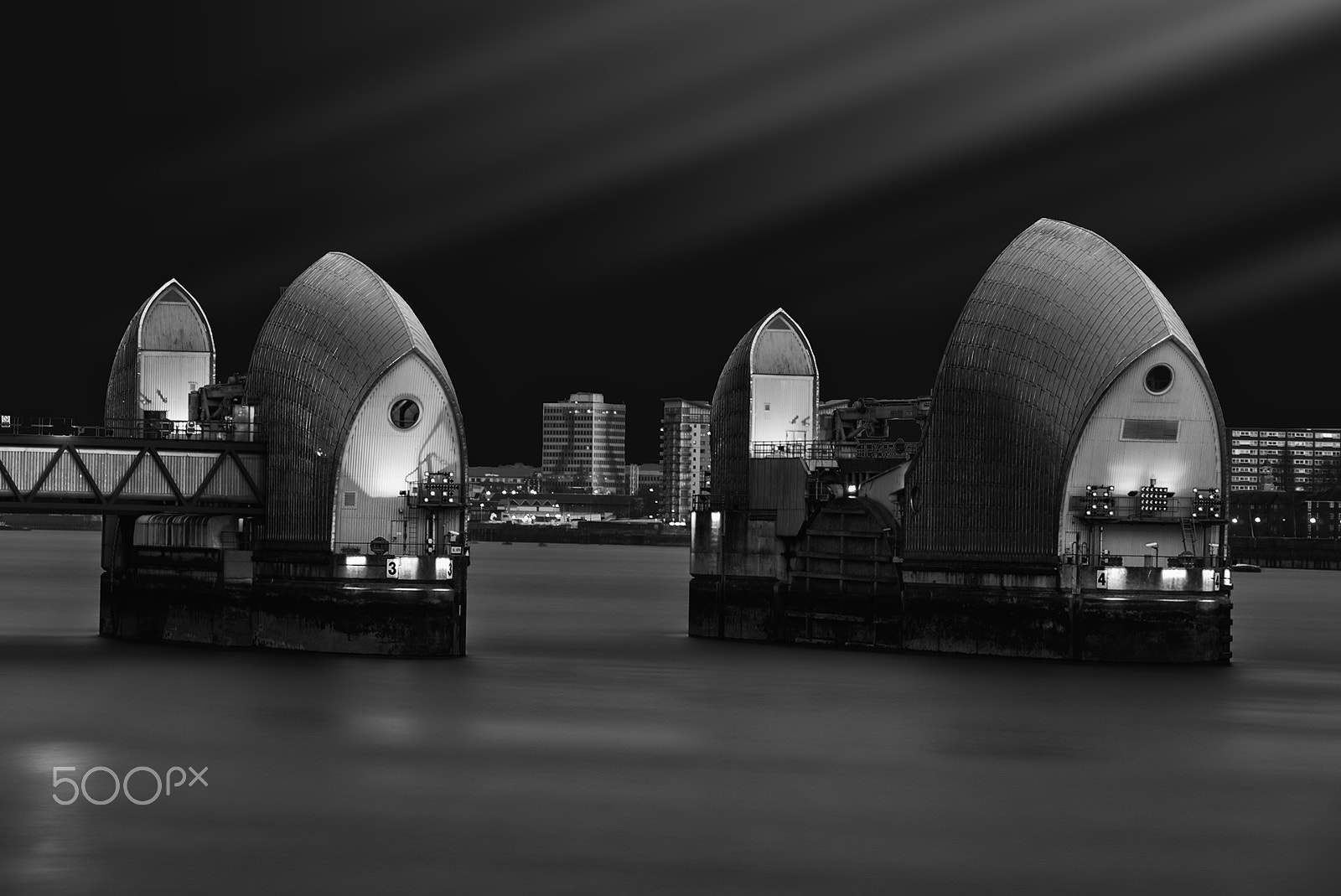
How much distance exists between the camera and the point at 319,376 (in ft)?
248

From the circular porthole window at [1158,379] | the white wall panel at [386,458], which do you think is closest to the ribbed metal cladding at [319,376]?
the white wall panel at [386,458]

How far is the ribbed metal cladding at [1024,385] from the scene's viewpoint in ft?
248

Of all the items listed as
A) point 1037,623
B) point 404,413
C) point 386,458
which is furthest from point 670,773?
point 1037,623

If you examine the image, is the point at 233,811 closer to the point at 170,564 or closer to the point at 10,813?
the point at 10,813

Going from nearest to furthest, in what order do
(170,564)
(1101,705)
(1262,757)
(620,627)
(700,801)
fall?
1. (700,801)
2. (1262,757)
3. (1101,705)
4. (170,564)
5. (620,627)

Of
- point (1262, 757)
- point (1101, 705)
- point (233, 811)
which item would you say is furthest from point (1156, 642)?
point (233, 811)

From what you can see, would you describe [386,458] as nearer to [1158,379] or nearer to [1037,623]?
[1037,623]

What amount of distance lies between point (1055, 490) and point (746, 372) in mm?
18597

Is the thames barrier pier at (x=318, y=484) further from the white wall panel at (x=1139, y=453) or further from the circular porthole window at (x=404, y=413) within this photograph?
the white wall panel at (x=1139, y=453)

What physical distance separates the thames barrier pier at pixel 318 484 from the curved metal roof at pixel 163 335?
9902 millimetres

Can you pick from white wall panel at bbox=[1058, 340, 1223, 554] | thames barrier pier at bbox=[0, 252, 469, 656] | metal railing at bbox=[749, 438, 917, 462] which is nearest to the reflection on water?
thames barrier pier at bbox=[0, 252, 469, 656]

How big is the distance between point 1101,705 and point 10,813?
1346 inches

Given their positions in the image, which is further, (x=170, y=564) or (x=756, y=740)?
(x=170, y=564)

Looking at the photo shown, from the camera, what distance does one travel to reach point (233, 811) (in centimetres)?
4594
